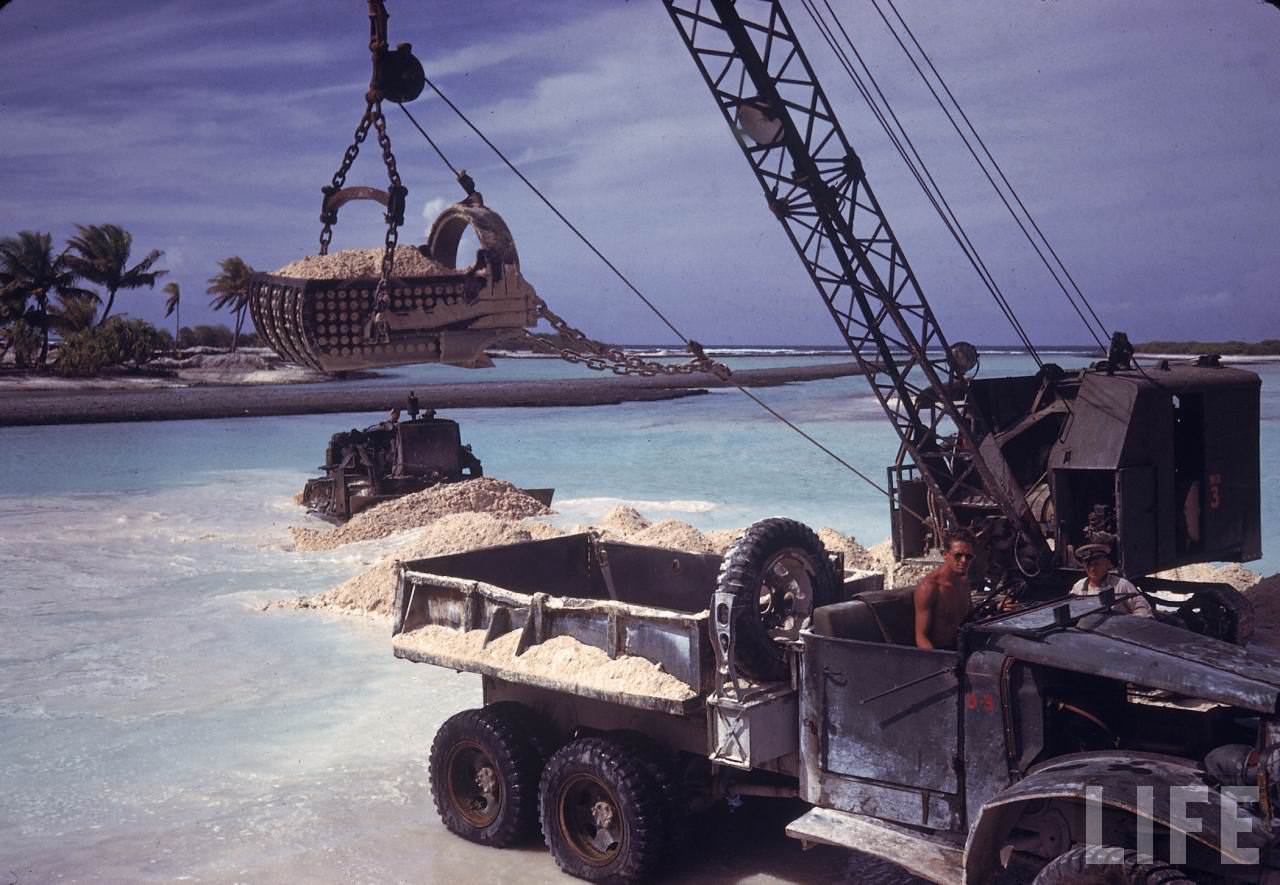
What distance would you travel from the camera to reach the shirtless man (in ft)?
18.6

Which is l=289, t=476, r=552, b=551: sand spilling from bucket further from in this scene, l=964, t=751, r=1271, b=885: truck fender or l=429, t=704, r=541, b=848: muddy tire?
l=964, t=751, r=1271, b=885: truck fender

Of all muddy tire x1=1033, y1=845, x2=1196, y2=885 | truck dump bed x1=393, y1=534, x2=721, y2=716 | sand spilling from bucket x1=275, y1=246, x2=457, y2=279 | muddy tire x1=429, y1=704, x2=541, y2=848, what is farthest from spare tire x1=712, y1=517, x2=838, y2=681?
sand spilling from bucket x1=275, y1=246, x2=457, y2=279

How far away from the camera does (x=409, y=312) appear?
27.4ft

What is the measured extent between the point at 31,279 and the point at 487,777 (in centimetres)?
6895

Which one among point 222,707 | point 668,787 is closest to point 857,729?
point 668,787

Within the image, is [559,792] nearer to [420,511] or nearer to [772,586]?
[772,586]

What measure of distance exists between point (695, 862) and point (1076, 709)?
2.57 m

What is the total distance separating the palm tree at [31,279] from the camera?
65812 mm

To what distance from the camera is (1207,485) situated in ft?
39.6

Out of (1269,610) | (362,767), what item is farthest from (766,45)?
(362,767)

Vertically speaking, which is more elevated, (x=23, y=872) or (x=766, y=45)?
(x=766, y=45)

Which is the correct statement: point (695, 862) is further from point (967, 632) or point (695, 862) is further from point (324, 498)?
point (324, 498)

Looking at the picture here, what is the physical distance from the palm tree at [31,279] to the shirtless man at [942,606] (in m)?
70.0

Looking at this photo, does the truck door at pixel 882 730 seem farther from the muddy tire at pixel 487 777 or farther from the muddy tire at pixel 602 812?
the muddy tire at pixel 487 777
